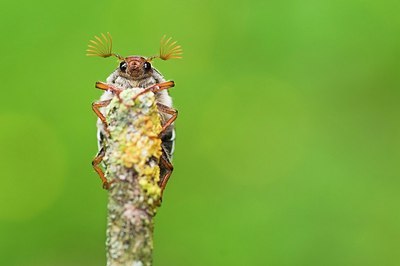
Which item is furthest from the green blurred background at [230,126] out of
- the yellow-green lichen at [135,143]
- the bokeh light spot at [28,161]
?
the yellow-green lichen at [135,143]


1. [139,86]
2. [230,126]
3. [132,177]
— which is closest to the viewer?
[132,177]

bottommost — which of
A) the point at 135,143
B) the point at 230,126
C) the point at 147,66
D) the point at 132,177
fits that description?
the point at 132,177

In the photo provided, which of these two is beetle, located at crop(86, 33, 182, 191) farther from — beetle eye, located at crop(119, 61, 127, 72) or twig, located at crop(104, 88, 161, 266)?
twig, located at crop(104, 88, 161, 266)

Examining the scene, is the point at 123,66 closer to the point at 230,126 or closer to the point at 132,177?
the point at 132,177

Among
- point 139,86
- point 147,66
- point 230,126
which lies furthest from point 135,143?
point 230,126

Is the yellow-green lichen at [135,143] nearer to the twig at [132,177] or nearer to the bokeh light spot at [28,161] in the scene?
the twig at [132,177]

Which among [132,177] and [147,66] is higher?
[147,66]

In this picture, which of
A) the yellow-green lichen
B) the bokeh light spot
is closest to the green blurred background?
the bokeh light spot
